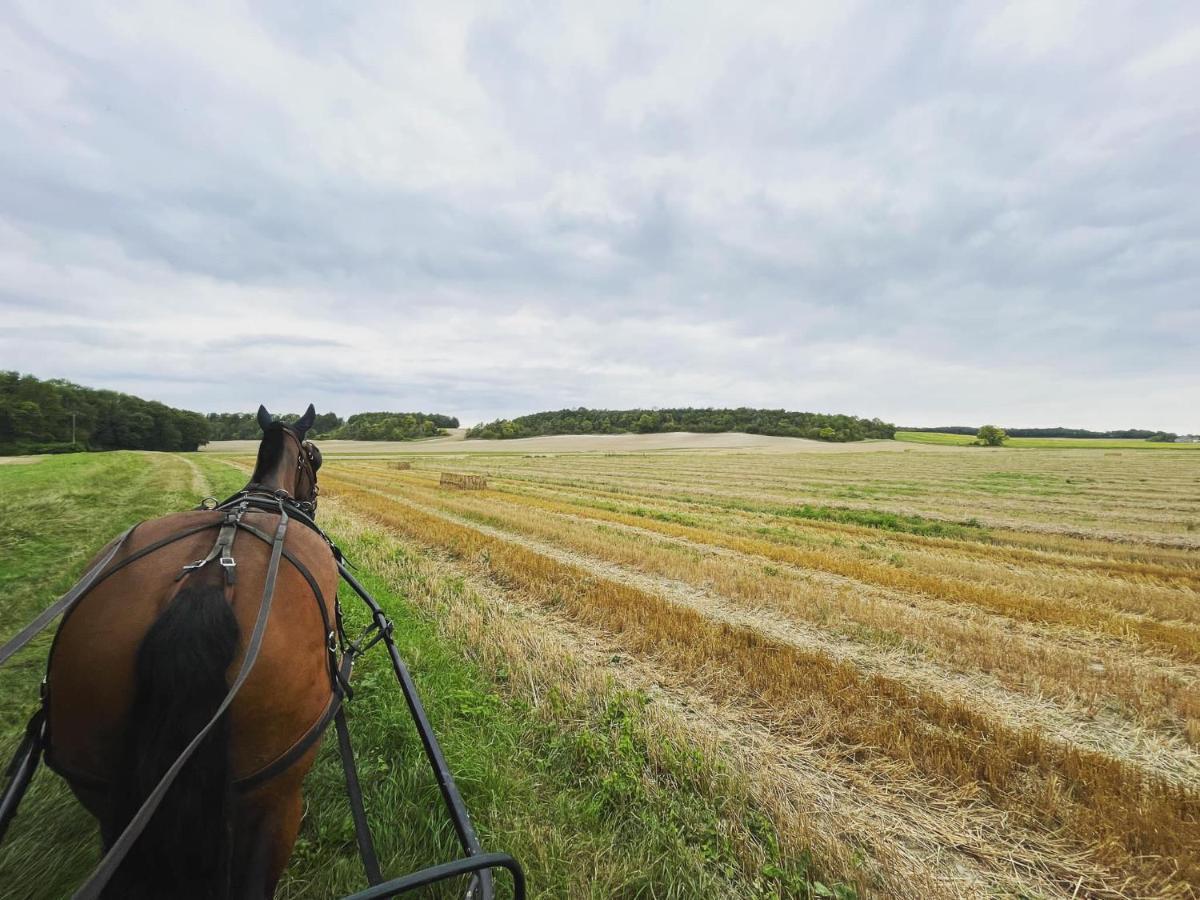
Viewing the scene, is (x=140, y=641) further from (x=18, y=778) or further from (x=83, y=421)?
(x=83, y=421)

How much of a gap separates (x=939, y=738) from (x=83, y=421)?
101 meters

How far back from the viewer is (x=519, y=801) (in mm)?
3021

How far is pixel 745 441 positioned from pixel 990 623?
70.4 meters

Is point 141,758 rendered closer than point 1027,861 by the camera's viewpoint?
Yes

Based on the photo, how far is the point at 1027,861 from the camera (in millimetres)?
2756

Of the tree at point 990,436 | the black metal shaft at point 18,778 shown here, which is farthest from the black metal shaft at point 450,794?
the tree at point 990,436

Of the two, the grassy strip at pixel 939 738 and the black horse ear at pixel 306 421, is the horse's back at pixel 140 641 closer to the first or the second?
the black horse ear at pixel 306 421

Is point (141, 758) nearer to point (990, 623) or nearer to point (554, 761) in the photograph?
point (554, 761)

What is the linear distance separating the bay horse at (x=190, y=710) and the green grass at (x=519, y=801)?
765 millimetres

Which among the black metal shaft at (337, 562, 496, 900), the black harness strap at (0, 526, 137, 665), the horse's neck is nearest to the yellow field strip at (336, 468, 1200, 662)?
the black metal shaft at (337, 562, 496, 900)

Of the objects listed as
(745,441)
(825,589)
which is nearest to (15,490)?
(825,589)

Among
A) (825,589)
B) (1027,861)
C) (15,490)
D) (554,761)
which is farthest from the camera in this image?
(15,490)

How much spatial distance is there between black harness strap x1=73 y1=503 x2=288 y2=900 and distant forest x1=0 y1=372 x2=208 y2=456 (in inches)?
3205

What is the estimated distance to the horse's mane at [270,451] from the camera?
404 centimetres
